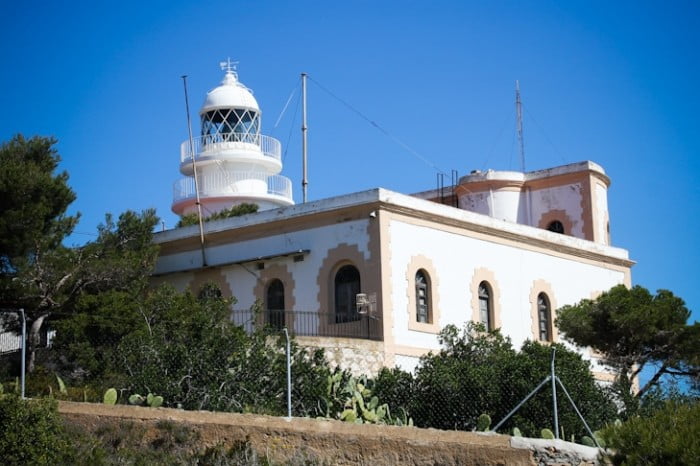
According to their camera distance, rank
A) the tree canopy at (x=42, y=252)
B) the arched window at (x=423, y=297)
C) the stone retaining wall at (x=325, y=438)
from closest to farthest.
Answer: the stone retaining wall at (x=325, y=438) < the tree canopy at (x=42, y=252) < the arched window at (x=423, y=297)

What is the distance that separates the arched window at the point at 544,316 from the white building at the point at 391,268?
0.03m

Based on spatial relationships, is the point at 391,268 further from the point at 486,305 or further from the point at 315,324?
the point at 486,305

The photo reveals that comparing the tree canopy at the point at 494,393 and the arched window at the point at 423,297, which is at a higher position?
the arched window at the point at 423,297

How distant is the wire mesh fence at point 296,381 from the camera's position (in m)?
18.9

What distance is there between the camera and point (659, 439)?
43.8 feet

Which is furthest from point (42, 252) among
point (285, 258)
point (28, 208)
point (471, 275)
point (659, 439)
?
point (659, 439)

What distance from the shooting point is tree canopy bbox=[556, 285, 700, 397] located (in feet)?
87.0

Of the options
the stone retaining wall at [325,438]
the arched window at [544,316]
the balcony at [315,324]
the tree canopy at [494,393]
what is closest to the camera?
the stone retaining wall at [325,438]

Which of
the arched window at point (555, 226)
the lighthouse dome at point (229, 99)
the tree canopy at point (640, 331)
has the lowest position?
the tree canopy at point (640, 331)

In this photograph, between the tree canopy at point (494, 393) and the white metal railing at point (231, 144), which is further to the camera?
the white metal railing at point (231, 144)

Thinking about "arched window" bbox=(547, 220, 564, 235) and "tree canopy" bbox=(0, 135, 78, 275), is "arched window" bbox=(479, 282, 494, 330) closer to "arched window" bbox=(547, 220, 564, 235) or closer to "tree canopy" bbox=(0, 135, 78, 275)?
"arched window" bbox=(547, 220, 564, 235)

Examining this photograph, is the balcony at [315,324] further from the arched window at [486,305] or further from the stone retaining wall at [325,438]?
the stone retaining wall at [325,438]

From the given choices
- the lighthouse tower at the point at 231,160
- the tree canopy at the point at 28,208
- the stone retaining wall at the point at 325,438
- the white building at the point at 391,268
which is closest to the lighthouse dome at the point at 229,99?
the lighthouse tower at the point at 231,160

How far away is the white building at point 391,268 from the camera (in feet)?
85.3
